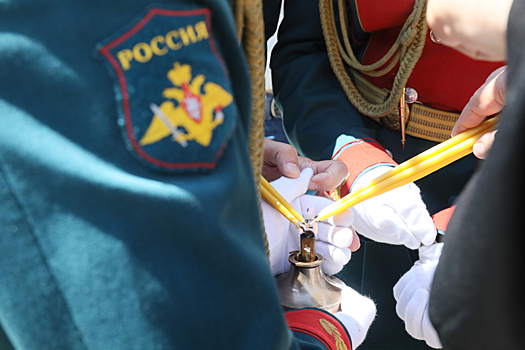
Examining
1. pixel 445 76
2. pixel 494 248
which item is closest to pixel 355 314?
Answer: pixel 494 248

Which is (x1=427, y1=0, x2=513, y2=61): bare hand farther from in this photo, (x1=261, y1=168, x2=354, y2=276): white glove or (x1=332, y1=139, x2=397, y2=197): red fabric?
(x1=332, y1=139, x2=397, y2=197): red fabric

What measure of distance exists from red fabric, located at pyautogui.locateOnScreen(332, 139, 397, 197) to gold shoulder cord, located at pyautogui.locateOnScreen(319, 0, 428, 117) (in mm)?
94

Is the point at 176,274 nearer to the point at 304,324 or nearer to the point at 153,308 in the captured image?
the point at 153,308

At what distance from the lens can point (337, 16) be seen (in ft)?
3.74

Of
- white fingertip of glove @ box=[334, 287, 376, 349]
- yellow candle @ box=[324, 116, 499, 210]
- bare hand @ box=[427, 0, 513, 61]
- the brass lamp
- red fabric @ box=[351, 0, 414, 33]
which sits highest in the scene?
bare hand @ box=[427, 0, 513, 61]

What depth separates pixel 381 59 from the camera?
977 mm

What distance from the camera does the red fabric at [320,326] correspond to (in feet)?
1.60

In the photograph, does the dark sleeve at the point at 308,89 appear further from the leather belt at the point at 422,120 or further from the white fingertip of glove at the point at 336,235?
the white fingertip of glove at the point at 336,235

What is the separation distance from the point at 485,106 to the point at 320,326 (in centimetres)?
39

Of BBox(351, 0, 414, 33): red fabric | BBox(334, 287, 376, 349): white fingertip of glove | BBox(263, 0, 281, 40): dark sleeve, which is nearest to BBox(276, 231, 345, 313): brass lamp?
BBox(334, 287, 376, 349): white fingertip of glove

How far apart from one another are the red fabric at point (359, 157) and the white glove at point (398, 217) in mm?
32

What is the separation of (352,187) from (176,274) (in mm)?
720

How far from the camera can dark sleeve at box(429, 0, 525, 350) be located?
247 millimetres

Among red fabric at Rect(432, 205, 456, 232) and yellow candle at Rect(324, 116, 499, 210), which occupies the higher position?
yellow candle at Rect(324, 116, 499, 210)
